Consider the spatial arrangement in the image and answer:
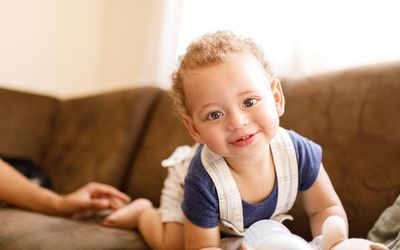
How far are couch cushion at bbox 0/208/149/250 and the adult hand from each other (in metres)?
0.08

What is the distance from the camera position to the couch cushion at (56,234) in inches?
36.2

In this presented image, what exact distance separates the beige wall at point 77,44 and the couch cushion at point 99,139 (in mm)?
502

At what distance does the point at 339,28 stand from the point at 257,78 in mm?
828

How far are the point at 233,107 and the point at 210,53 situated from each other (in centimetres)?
13

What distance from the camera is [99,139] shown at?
1679 mm

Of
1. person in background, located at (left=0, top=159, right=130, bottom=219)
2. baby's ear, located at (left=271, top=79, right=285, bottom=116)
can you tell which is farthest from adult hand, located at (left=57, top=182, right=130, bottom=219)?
baby's ear, located at (left=271, top=79, right=285, bottom=116)

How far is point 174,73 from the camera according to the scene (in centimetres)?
91

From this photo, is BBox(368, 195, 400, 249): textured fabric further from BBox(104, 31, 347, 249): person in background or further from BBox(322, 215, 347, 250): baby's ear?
BBox(322, 215, 347, 250): baby's ear

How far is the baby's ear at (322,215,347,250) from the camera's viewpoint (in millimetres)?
674

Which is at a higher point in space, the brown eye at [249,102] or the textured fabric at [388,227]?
the brown eye at [249,102]

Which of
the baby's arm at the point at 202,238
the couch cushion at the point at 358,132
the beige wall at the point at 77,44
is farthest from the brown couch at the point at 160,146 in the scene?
the beige wall at the point at 77,44

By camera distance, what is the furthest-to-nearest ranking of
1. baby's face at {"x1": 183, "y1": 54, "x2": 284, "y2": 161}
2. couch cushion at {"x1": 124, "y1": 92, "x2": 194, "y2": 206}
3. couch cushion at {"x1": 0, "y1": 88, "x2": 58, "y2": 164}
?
couch cushion at {"x1": 0, "y1": 88, "x2": 58, "y2": 164}, couch cushion at {"x1": 124, "y1": 92, "x2": 194, "y2": 206}, baby's face at {"x1": 183, "y1": 54, "x2": 284, "y2": 161}

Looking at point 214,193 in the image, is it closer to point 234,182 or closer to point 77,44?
point 234,182

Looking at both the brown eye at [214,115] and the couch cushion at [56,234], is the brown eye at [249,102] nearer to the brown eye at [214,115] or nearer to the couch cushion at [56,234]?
the brown eye at [214,115]
